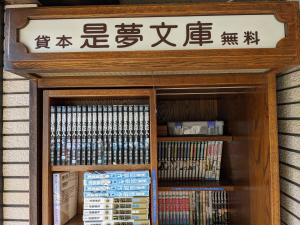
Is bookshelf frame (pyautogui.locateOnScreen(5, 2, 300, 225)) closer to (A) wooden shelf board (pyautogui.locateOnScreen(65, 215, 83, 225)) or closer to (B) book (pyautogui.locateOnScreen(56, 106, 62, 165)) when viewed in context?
(B) book (pyautogui.locateOnScreen(56, 106, 62, 165))

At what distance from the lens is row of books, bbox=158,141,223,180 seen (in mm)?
1710

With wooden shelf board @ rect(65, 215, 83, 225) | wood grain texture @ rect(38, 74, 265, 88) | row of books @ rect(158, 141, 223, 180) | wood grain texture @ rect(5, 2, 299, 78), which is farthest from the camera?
row of books @ rect(158, 141, 223, 180)

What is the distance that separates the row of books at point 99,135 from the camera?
1.40 m

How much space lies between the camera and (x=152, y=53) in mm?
1072

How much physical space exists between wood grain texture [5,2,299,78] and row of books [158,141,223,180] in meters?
0.74

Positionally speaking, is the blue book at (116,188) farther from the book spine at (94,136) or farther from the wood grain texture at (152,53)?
the wood grain texture at (152,53)

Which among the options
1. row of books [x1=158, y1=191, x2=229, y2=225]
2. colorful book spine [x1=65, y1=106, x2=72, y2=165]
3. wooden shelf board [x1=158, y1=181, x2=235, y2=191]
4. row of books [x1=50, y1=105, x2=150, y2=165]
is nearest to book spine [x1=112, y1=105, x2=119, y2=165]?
row of books [x1=50, y1=105, x2=150, y2=165]

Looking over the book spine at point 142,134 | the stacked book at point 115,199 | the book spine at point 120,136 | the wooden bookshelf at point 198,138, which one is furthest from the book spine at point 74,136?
the wooden bookshelf at point 198,138

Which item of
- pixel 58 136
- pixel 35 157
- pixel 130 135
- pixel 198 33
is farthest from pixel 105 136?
pixel 198 33

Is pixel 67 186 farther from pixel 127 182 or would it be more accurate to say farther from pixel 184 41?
pixel 184 41

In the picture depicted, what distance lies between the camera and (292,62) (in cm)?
106

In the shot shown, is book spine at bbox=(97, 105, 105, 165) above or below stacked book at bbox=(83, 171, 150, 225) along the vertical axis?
above

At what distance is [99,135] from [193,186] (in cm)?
65

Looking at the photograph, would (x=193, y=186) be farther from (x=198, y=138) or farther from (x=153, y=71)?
(x=153, y=71)
